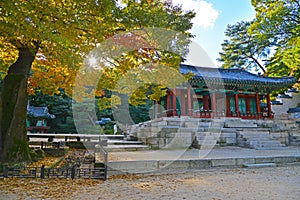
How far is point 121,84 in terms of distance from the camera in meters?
9.09

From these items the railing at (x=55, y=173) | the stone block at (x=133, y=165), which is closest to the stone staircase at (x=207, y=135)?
the stone block at (x=133, y=165)

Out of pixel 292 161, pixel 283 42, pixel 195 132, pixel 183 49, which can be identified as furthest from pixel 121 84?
pixel 283 42

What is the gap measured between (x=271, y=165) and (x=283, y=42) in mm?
19333

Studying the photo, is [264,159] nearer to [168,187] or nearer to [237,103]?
[168,187]

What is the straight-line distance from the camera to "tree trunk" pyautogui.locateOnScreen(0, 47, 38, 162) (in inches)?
234

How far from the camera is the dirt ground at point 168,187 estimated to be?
3576mm

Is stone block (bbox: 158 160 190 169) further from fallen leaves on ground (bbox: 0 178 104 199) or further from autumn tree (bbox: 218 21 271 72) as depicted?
autumn tree (bbox: 218 21 271 72)

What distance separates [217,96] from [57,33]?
537 inches

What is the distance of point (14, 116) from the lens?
6191 millimetres

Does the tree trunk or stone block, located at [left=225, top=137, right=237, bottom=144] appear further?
stone block, located at [left=225, top=137, right=237, bottom=144]

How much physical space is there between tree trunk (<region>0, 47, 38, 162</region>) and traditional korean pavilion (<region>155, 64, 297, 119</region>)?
8774mm

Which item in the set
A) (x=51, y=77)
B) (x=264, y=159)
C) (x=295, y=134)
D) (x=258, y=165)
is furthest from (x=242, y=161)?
(x=295, y=134)

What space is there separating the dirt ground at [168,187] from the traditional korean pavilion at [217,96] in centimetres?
848

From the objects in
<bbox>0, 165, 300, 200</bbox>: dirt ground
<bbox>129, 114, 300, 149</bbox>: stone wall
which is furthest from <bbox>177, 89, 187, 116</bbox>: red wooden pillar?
<bbox>0, 165, 300, 200</bbox>: dirt ground
